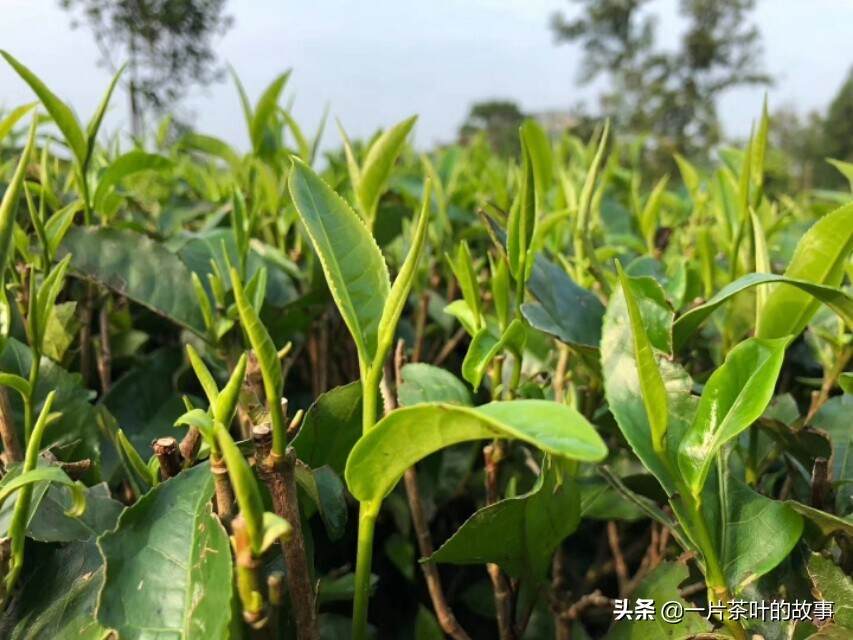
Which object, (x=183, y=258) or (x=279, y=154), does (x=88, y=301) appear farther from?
(x=279, y=154)

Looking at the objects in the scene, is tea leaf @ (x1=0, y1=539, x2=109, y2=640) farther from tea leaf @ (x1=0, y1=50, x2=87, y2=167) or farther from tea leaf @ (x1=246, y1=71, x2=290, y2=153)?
tea leaf @ (x1=246, y1=71, x2=290, y2=153)

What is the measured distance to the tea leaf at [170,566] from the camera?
369 millimetres

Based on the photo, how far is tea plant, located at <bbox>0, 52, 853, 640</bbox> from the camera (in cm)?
38

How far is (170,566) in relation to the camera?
401 millimetres

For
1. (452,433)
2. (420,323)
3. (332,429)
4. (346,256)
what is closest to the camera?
(452,433)

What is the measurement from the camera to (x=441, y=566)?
848 millimetres

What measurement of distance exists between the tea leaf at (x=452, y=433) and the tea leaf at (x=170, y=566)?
8cm

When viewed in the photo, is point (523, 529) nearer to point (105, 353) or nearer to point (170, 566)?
point (170, 566)

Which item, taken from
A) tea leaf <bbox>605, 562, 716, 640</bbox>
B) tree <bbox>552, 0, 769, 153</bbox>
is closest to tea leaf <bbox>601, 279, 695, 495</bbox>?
tea leaf <bbox>605, 562, 716, 640</bbox>

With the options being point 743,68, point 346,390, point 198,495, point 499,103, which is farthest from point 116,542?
point 499,103

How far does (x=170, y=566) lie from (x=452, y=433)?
19 cm

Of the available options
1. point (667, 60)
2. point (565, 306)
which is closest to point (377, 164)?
point (565, 306)

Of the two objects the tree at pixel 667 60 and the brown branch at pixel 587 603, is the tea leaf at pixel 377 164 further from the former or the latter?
the tree at pixel 667 60

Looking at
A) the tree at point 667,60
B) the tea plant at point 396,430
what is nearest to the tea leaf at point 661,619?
the tea plant at point 396,430
